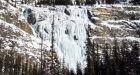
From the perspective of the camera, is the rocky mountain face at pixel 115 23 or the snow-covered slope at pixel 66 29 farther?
the rocky mountain face at pixel 115 23

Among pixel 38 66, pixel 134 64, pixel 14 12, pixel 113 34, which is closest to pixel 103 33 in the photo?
pixel 113 34

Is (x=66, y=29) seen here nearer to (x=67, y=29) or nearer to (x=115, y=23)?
(x=67, y=29)

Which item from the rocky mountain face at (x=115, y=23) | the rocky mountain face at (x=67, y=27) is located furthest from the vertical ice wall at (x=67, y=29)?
the rocky mountain face at (x=115, y=23)

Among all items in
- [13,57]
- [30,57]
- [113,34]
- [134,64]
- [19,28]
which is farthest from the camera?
[113,34]

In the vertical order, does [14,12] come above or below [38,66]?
above

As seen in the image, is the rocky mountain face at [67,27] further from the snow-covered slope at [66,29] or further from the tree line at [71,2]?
the tree line at [71,2]

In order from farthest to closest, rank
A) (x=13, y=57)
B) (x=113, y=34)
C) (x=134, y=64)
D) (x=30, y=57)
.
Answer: (x=113, y=34)
(x=30, y=57)
(x=13, y=57)
(x=134, y=64)

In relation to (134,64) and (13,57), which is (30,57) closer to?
(13,57)

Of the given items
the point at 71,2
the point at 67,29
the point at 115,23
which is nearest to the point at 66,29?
the point at 67,29
